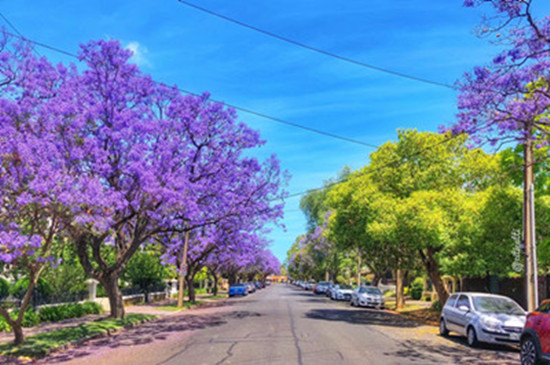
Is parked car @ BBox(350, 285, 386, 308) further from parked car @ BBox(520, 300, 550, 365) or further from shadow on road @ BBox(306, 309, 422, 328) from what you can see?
parked car @ BBox(520, 300, 550, 365)

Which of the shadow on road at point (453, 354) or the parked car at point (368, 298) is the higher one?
the shadow on road at point (453, 354)

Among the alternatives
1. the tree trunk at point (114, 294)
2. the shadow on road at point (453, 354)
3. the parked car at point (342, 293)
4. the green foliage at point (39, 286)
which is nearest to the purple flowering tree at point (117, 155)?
the tree trunk at point (114, 294)

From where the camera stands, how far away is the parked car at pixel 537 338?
9454 millimetres

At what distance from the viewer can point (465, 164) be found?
79.6ft

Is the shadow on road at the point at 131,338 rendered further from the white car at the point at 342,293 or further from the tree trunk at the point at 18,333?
the white car at the point at 342,293

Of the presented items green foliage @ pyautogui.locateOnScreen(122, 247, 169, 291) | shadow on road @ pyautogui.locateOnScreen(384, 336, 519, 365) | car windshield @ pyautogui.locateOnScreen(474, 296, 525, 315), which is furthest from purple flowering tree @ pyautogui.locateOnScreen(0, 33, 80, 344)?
green foliage @ pyautogui.locateOnScreen(122, 247, 169, 291)

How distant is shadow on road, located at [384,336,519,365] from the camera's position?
11.9 meters

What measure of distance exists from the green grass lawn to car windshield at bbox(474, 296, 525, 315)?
12165mm

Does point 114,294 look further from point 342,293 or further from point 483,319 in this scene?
point 342,293

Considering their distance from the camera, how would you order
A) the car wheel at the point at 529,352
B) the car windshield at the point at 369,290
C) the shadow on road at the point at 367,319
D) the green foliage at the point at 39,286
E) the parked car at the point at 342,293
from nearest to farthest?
the car wheel at the point at 529,352, the shadow on road at the point at 367,319, the green foliage at the point at 39,286, the car windshield at the point at 369,290, the parked car at the point at 342,293

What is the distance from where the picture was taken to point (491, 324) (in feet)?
46.8

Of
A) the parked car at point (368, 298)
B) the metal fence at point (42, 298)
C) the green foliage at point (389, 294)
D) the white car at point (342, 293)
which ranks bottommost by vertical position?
the green foliage at point (389, 294)

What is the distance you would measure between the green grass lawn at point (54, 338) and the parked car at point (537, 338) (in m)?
11.1

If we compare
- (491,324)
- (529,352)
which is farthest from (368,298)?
(529,352)
